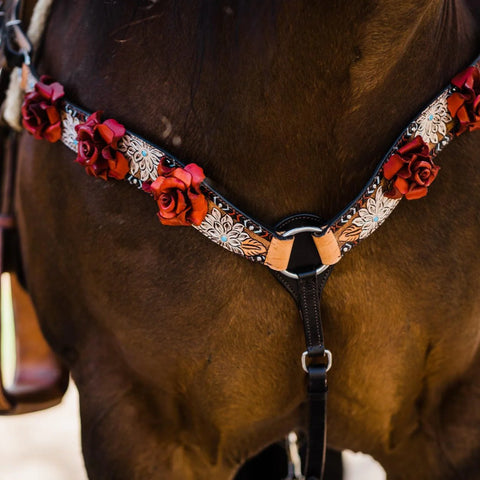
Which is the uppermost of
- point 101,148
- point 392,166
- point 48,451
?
point 392,166

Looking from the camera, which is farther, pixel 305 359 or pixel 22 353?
pixel 22 353

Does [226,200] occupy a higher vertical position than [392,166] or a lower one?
lower

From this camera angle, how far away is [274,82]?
0.84 meters

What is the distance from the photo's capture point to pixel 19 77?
1080 mm

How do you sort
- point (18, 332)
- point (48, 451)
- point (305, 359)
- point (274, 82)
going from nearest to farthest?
1. point (274, 82)
2. point (305, 359)
3. point (18, 332)
4. point (48, 451)

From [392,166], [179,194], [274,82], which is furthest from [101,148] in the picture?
[392,166]

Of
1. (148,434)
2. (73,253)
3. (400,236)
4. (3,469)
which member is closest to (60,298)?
(73,253)

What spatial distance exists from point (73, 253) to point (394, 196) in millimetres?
426

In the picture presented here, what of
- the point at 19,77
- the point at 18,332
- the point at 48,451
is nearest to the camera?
the point at 19,77

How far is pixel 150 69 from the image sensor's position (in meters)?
0.90

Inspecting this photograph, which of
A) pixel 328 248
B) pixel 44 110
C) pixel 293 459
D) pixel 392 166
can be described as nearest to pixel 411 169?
pixel 392 166

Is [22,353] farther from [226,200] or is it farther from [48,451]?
[48,451]

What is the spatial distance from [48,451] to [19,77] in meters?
1.62

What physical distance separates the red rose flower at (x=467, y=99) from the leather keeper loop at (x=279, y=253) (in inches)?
10.0
